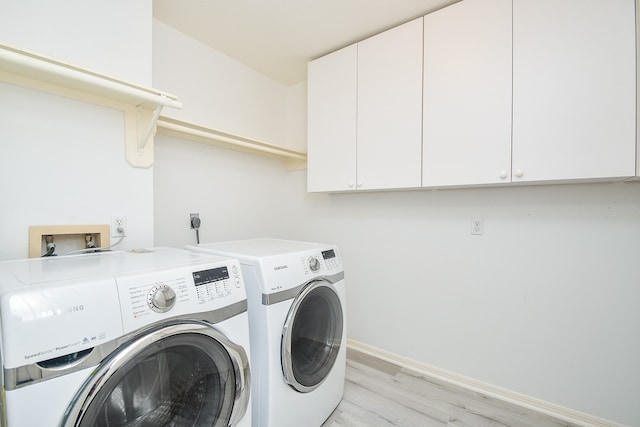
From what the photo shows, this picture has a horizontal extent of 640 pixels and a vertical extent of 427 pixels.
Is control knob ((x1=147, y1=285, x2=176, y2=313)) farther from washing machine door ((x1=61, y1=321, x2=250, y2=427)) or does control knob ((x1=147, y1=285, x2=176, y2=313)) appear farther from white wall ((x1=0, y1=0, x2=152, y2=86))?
white wall ((x1=0, y1=0, x2=152, y2=86))

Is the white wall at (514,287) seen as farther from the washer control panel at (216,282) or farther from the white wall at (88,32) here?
the white wall at (88,32)

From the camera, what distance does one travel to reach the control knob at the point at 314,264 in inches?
55.5

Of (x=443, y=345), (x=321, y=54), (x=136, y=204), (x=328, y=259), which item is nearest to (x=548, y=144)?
(x=328, y=259)


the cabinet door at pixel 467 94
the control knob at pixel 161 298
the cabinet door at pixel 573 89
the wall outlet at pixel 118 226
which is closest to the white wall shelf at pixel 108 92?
the wall outlet at pixel 118 226

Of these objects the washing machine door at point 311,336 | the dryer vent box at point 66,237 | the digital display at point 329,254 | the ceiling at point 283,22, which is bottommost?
the washing machine door at point 311,336

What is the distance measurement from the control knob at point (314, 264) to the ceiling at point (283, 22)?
59.6 inches

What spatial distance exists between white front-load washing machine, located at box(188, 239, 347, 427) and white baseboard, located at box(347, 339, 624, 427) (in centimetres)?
70

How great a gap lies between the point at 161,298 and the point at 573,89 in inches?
76.3

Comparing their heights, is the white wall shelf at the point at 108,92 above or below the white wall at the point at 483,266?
above

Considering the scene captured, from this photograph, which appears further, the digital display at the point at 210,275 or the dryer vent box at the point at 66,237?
the dryer vent box at the point at 66,237

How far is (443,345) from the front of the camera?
6.44 feet

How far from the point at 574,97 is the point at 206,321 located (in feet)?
6.12

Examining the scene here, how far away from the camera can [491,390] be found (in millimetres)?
1777

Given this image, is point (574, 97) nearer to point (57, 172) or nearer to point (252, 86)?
point (252, 86)
